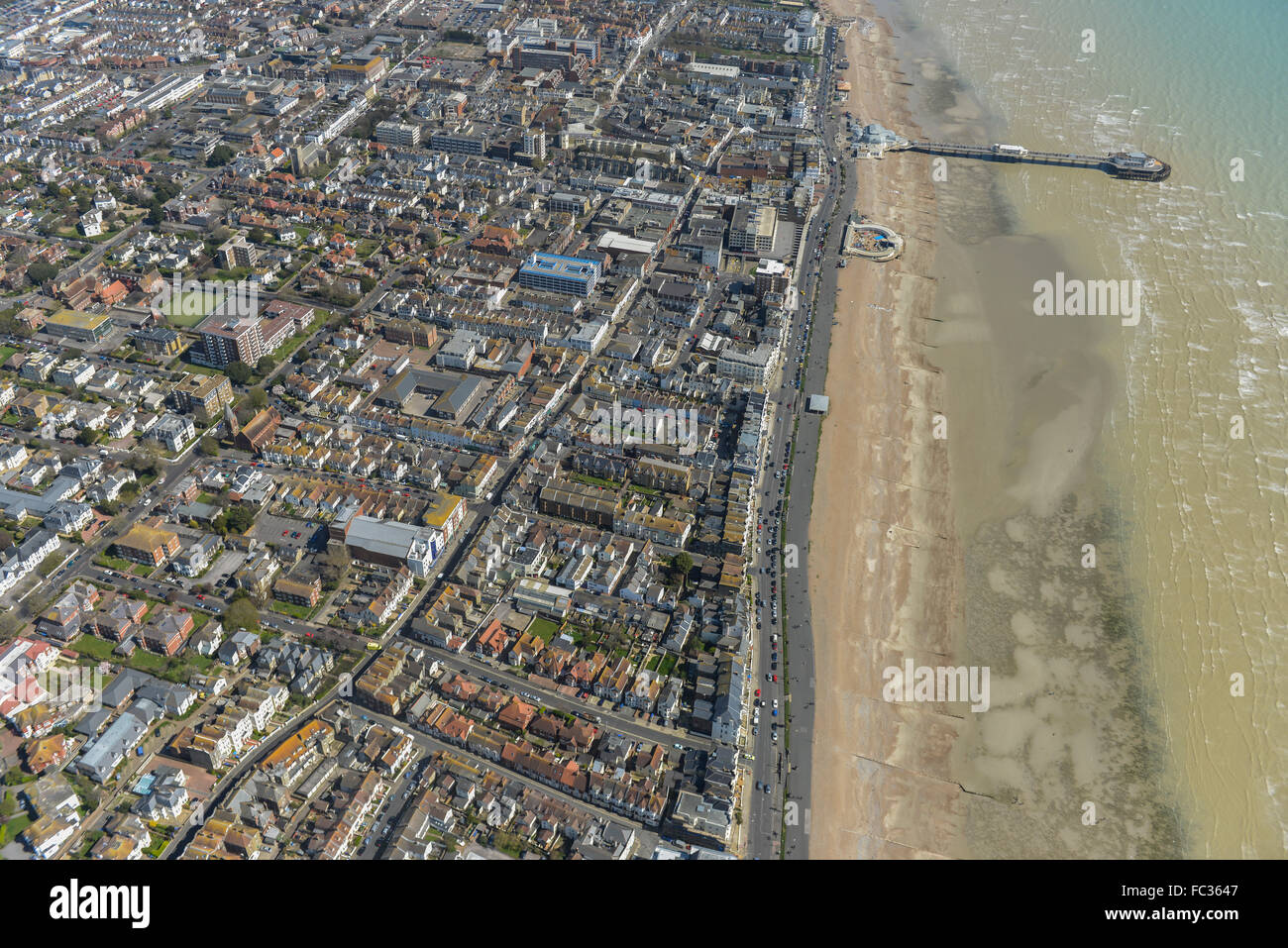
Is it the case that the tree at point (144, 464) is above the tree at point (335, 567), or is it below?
above

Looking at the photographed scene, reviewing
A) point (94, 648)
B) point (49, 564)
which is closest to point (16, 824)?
point (94, 648)

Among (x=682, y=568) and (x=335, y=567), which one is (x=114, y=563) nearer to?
(x=335, y=567)

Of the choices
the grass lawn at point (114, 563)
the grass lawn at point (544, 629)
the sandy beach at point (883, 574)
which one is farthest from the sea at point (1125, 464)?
the grass lawn at point (114, 563)

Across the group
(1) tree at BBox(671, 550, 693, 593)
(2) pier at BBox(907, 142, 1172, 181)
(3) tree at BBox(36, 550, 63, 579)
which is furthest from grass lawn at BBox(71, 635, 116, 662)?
(2) pier at BBox(907, 142, 1172, 181)

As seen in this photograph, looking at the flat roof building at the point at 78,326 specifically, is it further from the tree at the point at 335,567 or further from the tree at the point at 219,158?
the tree at the point at 335,567

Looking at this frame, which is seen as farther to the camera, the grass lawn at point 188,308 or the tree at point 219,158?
the tree at point 219,158

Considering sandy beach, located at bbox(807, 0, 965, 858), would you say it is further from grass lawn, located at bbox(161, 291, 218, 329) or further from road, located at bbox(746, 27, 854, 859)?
grass lawn, located at bbox(161, 291, 218, 329)

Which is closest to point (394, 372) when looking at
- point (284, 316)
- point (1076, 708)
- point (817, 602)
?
point (284, 316)

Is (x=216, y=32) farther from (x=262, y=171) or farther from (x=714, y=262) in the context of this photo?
(x=714, y=262)
